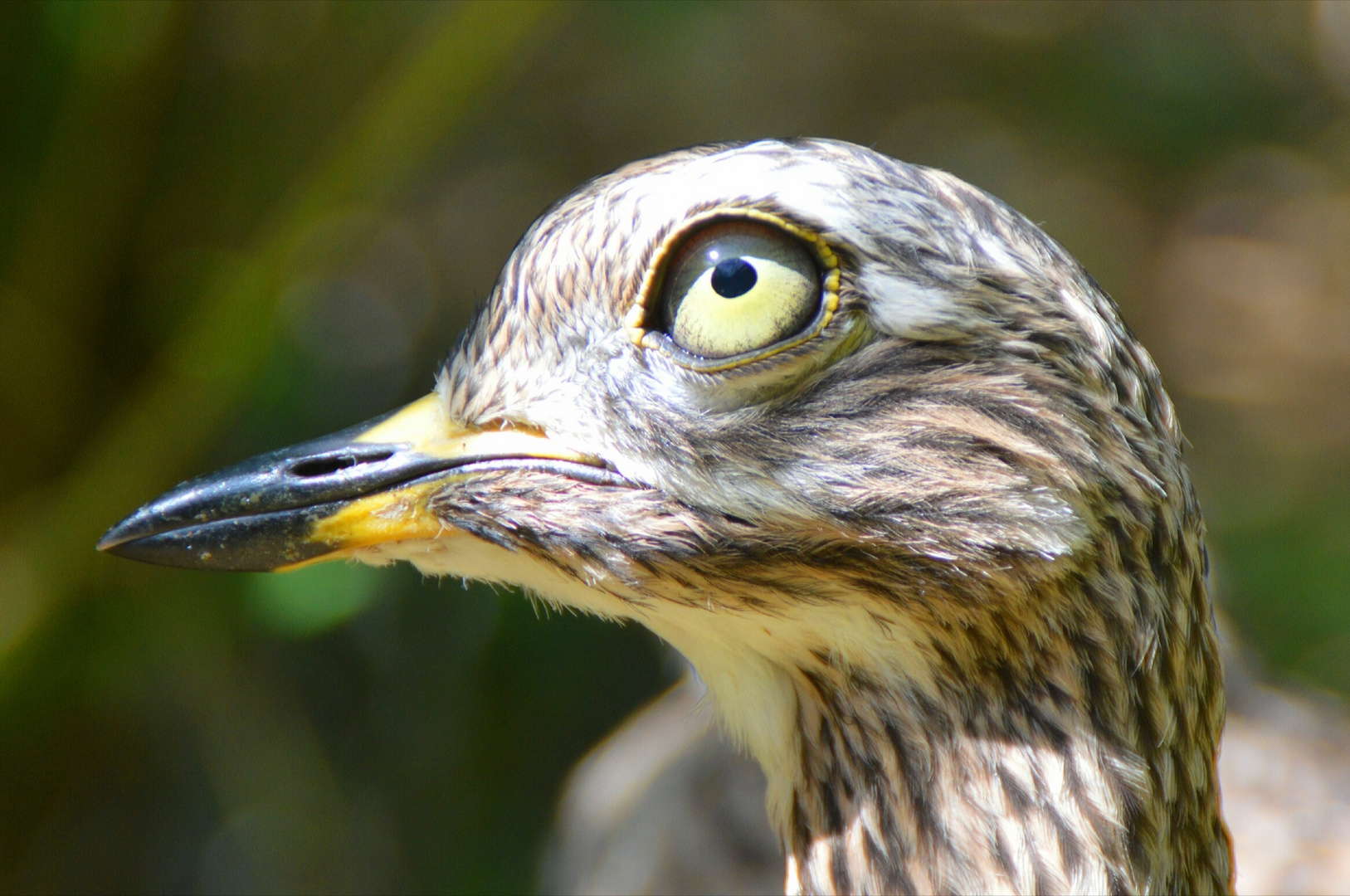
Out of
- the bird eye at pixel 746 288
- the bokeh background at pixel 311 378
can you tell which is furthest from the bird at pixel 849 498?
the bokeh background at pixel 311 378

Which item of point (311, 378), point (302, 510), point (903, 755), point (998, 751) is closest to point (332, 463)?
point (302, 510)

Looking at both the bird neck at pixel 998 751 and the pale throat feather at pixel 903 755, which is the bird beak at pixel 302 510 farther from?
the bird neck at pixel 998 751

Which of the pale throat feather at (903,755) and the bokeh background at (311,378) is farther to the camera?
the bokeh background at (311,378)

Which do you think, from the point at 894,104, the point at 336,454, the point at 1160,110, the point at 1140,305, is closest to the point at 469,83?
the point at 336,454

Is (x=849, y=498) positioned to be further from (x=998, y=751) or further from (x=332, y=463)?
(x=332, y=463)

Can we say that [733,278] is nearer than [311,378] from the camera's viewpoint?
Yes

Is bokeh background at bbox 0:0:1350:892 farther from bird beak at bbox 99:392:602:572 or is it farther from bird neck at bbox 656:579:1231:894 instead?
bird neck at bbox 656:579:1231:894

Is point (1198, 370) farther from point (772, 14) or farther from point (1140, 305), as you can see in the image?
point (772, 14)
